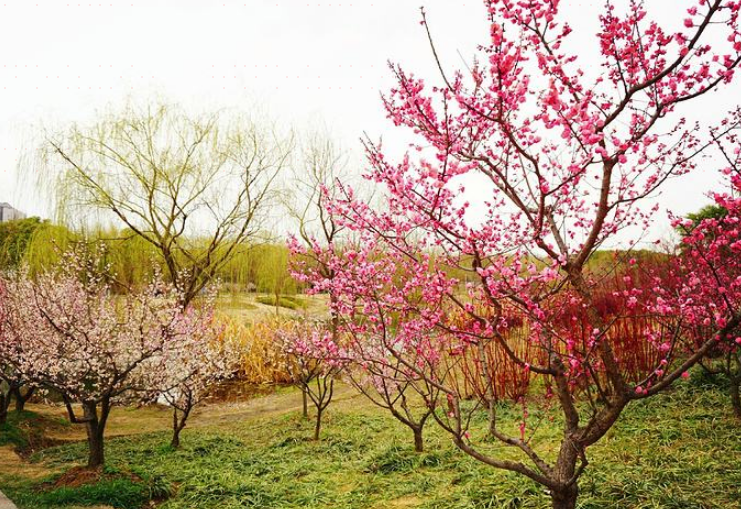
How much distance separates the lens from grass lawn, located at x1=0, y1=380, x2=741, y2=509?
146 inches

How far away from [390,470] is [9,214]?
18522 mm

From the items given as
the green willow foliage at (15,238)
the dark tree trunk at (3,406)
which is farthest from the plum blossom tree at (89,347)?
the green willow foliage at (15,238)

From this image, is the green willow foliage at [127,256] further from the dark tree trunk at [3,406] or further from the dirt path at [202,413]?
the dark tree trunk at [3,406]

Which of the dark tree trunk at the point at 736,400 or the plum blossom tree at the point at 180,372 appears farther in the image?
the plum blossom tree at the point at 180,372

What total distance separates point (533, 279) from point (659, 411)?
12.1 ft

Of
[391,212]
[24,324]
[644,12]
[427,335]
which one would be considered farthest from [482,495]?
[24,324]

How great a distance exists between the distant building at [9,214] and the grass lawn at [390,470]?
10.2 metres

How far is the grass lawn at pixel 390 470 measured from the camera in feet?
12.2

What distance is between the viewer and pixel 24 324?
24.9ft

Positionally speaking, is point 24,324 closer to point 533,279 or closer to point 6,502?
point 6,502

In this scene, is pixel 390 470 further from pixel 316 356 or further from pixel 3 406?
pixel 3 406

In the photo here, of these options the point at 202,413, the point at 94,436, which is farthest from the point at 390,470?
the point at 202,413

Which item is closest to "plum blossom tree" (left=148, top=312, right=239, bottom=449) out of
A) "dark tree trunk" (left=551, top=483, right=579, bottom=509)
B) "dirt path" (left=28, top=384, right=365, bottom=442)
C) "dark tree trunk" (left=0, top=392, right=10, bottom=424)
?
"dirt path" (left=28, top=384, right=365, bottom=442)

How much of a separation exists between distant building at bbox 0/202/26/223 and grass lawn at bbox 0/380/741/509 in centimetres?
1022
